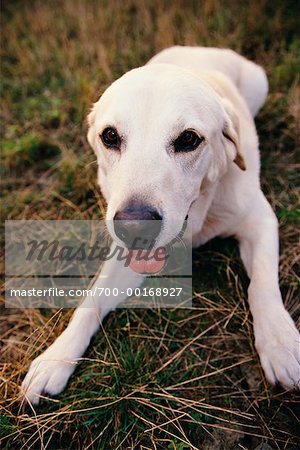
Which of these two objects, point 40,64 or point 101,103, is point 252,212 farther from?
point 40,64

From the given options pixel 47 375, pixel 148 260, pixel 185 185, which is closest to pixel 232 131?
pixel 185 185

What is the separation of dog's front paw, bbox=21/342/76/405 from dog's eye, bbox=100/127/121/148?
3.38ft

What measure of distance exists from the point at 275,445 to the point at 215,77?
2035mm

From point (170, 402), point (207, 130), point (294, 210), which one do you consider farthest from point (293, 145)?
point (170, 402)

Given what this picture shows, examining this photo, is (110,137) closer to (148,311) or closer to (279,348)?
(148,311)

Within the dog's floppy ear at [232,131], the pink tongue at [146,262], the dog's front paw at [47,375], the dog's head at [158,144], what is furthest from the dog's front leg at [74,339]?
the dog's floppy ear at [232,131]

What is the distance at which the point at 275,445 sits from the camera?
1.90 m

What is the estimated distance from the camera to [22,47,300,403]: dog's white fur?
1.89 meters

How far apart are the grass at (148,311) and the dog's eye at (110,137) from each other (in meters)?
0.65

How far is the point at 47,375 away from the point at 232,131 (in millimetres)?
1492

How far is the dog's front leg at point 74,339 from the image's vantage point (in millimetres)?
2158

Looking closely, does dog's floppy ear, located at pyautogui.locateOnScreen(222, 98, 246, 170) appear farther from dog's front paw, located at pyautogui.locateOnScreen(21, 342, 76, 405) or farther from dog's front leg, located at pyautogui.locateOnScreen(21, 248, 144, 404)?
dog's front paw, located at pyautogui.locateOnScreen(21, 342, 76, 405)

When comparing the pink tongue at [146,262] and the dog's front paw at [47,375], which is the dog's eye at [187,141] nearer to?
the pink tongue at [146,262]

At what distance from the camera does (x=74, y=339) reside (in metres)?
2.27
